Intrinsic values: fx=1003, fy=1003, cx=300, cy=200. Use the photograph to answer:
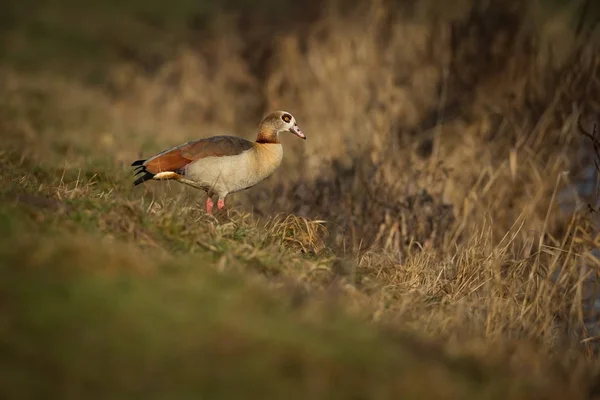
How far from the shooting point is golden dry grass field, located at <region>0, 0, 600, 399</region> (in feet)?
13.3

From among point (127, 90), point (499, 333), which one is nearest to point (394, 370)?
point (499, 333)

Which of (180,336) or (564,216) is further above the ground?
(180,336)

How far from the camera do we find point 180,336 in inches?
161

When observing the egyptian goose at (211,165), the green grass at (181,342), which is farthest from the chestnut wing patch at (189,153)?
the green grass at (181,342)

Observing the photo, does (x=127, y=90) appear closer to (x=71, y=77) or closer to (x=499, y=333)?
(x=71, y=77)

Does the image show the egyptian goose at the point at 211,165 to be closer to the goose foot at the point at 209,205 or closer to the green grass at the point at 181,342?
the goose foot at the point at 209,205

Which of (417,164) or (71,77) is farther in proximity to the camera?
(71,77)

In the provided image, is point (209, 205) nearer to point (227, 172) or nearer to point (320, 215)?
point (227, 172)

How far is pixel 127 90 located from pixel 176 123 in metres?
1.78

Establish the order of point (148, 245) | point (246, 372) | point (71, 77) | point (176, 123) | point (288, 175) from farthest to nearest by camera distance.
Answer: point (71, 77), point (176, 123), point (288, 175), point (148, 245), point (246, 372)

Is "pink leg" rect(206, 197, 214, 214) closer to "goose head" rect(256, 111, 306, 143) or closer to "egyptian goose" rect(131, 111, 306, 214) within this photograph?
"egyptian goose" rect(131, 111, 306, 214)

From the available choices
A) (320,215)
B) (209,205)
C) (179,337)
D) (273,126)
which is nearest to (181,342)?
(179,337)

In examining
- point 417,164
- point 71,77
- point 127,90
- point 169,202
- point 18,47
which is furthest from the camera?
point 18,47

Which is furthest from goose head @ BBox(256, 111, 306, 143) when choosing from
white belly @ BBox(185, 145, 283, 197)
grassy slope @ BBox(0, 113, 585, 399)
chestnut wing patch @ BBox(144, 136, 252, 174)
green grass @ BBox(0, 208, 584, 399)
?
green grass @ BBox(0, 208, 584, 399)
